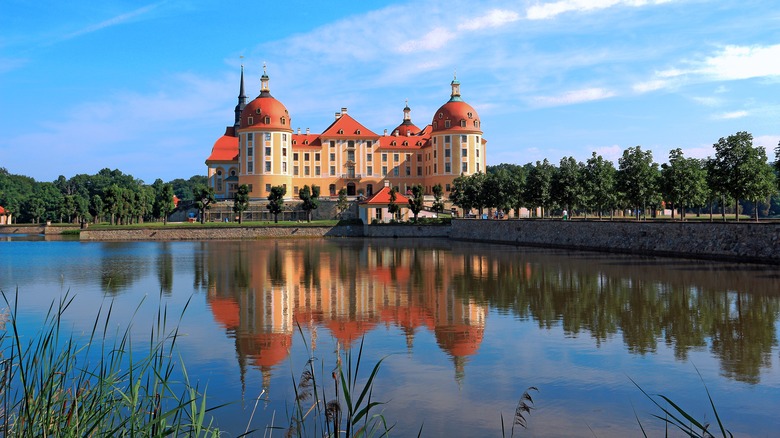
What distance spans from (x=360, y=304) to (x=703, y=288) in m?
11.1

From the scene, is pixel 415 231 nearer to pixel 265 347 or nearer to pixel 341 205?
pixel 341 205

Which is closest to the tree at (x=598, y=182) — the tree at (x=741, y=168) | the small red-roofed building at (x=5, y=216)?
the tree at (x=741, y=168)

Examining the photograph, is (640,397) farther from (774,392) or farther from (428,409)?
(428,409)

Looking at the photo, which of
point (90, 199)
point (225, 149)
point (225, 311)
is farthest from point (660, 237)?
point (90, 199)

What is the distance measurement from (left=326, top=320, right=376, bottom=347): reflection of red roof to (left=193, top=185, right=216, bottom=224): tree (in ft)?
201

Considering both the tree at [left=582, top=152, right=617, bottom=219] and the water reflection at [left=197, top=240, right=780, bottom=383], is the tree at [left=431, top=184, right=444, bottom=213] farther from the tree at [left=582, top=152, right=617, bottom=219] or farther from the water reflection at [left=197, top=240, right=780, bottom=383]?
the water reflection at [left=197, top=240, right=780, bottom=383]

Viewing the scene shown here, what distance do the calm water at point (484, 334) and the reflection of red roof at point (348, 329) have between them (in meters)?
0.07

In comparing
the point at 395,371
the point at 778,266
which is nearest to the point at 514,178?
the point at 778,266

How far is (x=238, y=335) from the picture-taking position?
14977 mm

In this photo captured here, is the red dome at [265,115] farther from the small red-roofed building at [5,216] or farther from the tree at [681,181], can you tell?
the small red-roofed building at [5,216]

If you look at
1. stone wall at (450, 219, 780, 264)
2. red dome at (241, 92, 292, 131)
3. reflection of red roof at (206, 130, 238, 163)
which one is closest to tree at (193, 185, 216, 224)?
red dome at (241, 92, 292, 131)

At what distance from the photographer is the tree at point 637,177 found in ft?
153

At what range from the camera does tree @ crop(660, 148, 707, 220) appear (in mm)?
43312

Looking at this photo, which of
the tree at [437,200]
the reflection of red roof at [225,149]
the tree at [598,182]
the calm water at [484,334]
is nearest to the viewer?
the calm water at [484,334]
